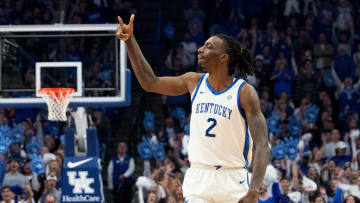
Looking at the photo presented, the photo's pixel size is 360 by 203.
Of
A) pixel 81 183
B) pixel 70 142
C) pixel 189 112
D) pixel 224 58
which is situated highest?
pixel 224 58

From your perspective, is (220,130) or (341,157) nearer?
(220,130)

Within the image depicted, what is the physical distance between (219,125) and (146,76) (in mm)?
608

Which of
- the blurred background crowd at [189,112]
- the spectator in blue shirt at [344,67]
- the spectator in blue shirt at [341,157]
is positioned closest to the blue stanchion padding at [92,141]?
the blurred background crowd at [189,112]

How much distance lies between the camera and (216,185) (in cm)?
521

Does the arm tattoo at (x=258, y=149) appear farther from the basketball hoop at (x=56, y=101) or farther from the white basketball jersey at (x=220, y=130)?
the basketball hoop at (x=56, y=101)

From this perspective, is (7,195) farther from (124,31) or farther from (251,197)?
(251,197)

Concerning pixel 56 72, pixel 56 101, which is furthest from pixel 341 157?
pixel 56 101

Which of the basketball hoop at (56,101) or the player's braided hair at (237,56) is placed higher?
the player's braided hair at (237,56)

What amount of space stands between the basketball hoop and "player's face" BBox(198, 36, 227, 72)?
506cm

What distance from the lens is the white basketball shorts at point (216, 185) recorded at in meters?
5.19

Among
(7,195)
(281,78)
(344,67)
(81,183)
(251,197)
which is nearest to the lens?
(251,197)

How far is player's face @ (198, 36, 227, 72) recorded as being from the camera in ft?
17.3

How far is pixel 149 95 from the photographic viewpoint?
52.6ft

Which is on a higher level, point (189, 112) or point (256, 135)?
point (256, 135)
